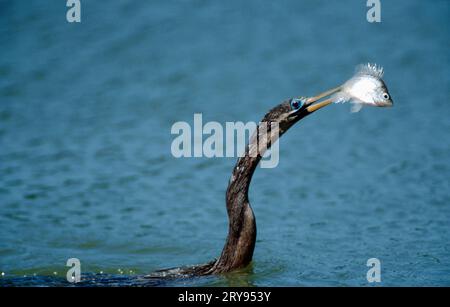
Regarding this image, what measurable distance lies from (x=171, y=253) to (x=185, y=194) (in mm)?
2064

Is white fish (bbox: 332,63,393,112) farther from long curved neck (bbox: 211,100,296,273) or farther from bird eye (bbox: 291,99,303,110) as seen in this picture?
long curved neck (bbox: 211,100,296,273)

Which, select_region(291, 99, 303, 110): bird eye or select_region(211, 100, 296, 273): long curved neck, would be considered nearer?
select_region(291, 99, 303, 110): bird eye

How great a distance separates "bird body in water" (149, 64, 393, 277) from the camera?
8.74 m

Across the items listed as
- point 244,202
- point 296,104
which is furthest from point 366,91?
point 244,202

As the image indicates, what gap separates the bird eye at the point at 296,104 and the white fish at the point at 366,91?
313mm

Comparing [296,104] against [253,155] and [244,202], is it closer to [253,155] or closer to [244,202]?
[253,155]

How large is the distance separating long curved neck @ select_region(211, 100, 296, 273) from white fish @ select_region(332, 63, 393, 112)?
25.9 inches

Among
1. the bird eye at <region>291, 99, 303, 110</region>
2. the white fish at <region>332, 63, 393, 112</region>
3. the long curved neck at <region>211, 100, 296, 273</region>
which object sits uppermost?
the white fish at <region>332, 63, 393, 112</region>

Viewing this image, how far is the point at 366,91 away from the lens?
8.78m

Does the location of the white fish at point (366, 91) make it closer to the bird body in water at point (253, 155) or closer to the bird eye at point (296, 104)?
the bird body in water at point (253, 155)

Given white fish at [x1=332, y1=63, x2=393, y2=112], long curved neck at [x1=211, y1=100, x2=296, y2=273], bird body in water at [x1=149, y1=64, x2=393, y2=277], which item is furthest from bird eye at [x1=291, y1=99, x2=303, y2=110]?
white fish at [x1=332, y1=63, x2=393, y2=112]

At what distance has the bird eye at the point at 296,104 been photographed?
8.71 metres

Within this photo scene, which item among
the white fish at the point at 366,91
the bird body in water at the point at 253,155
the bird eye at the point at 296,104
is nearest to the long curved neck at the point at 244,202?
the bird body in water at the point at 253,155
